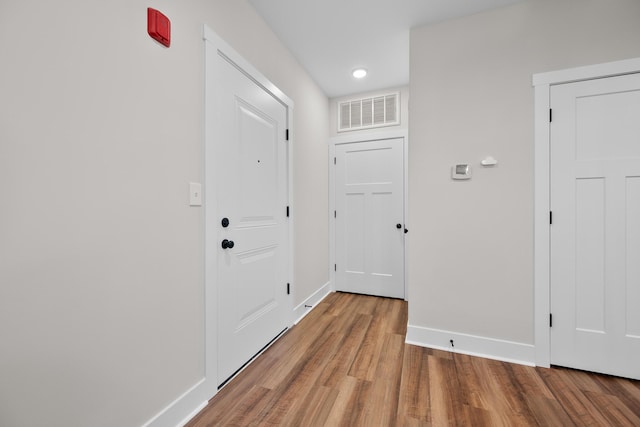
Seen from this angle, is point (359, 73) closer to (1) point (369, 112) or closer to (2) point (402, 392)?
(1) point (369, 112)

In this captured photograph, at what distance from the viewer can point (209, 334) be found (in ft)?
5.09

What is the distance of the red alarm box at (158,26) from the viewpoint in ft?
3.98

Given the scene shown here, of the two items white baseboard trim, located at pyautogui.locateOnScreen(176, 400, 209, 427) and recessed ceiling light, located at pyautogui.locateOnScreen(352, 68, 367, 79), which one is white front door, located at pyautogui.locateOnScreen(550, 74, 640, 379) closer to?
recessed ceiling light, located at pyautogui.locateOnScreen(352, 68, 367, 79)

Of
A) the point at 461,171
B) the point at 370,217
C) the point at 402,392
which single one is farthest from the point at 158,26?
the point at 370,217

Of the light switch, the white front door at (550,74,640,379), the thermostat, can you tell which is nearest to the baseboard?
the light switch

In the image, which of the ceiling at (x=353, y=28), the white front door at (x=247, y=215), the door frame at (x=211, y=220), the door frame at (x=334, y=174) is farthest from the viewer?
the door frame at (x=334, y=174)

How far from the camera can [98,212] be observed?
104 centimetres

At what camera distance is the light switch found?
1.44 metres

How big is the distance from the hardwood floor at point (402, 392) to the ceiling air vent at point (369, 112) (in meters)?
2.43

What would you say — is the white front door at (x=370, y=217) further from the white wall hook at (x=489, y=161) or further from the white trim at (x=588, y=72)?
the white trim at (x=588, y=72)

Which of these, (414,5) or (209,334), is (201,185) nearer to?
(209,334)

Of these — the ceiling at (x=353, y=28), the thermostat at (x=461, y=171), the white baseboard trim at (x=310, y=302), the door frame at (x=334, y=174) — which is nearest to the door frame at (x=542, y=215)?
the thermostat at (x=461, y=171)

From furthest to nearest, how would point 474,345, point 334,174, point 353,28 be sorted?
point 334,174 → point 353,28 → point 474,345

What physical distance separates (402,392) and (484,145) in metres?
1.79
